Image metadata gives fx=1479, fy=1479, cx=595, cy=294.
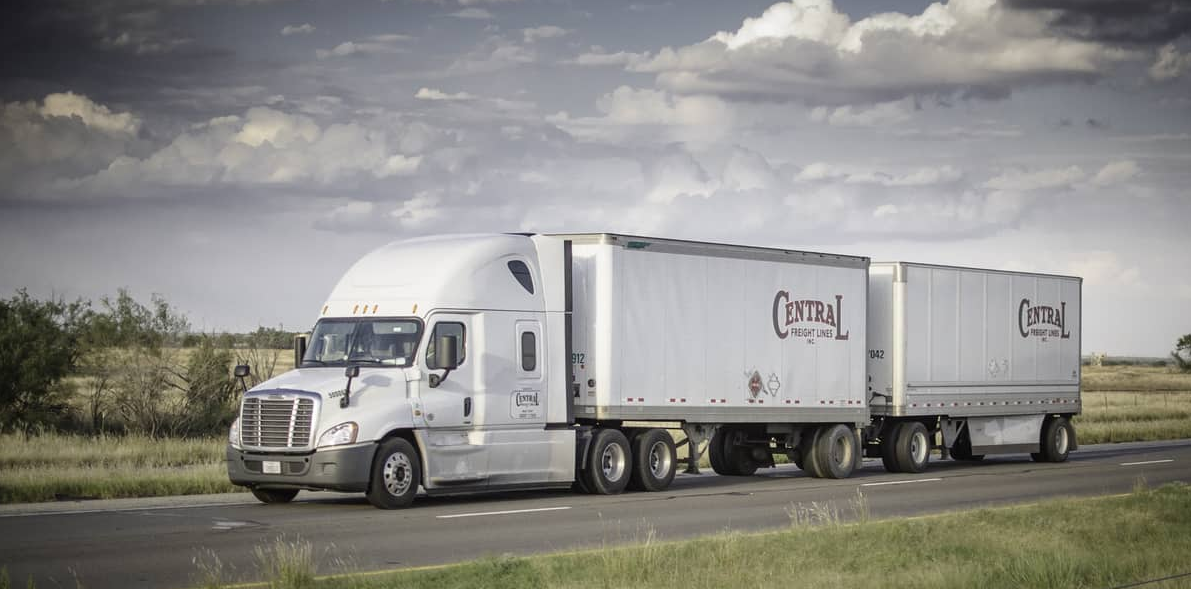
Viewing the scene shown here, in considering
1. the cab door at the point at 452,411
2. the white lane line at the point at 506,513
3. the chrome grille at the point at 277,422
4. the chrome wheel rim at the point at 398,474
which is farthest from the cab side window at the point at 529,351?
the chrome grille at the point at 277,422

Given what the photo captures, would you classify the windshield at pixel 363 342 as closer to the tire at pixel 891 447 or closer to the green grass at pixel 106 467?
the green grass at pixel 106 467

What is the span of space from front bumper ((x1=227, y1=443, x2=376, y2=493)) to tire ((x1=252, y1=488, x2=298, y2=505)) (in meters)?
0.87

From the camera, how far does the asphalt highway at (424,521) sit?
1333 centimetres

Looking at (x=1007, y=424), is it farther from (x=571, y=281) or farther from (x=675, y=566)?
(x=675, y=566)

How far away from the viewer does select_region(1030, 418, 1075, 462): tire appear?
31594 millimetres

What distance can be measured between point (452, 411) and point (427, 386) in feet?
1.69

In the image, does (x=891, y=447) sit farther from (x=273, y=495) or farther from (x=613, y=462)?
(x=273, y=495)

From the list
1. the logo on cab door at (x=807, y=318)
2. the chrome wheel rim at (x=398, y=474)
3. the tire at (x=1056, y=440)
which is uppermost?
the logo on cab door at (x=807, y=318)

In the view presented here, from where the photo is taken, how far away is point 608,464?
72.6ft

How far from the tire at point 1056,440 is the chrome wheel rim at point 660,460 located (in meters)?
12.1

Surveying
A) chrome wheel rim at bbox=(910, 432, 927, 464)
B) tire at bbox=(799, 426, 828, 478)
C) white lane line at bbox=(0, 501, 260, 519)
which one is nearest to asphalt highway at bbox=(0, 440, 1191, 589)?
white lane line at bbox=(0, 501, 260, 519)

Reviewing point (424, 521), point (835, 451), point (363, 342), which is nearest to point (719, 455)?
point (835, 451)

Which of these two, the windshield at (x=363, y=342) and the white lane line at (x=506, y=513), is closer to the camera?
the white lane line at (x=506, y=513)

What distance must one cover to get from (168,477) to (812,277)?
11285 mm
